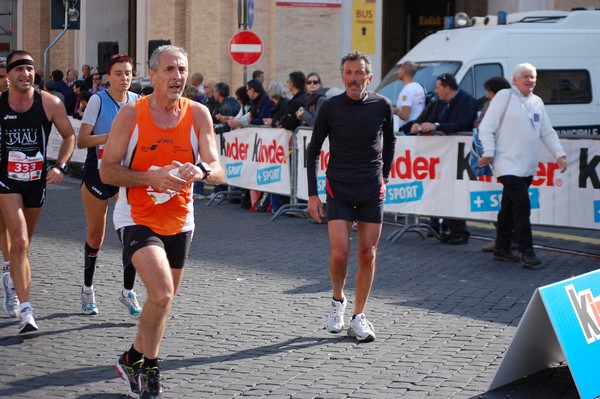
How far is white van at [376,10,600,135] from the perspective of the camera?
1819cm

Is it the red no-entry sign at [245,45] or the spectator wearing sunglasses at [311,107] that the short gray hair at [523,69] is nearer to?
the spectator wearing sunglasses at [311,107]

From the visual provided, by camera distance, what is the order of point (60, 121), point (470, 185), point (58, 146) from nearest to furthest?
point (60, 121) → point (470, 185) → point (58, 146)

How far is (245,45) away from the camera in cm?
2250

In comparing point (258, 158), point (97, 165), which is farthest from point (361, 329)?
point (258, 158)

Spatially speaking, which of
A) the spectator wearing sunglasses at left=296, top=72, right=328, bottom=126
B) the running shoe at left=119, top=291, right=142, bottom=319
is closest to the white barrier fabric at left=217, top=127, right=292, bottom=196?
the spectator wearing sunglasses at left=296, top=72, right=328, bottom=126

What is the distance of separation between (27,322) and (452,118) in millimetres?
7059

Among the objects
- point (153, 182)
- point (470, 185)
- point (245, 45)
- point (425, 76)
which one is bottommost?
point (470, 185)

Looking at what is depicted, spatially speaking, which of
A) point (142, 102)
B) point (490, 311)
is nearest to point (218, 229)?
point (490, 311)

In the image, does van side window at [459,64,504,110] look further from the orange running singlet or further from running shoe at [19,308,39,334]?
the orange running singlet

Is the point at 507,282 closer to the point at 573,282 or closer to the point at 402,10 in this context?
the point at 573,282

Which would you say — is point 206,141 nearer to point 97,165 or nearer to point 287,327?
point 287,327

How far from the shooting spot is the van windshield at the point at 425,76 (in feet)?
60.3

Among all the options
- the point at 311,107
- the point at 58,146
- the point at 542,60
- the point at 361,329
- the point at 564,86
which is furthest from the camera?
the point at 58,146

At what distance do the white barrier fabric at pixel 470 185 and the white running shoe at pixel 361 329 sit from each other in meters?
5.02
